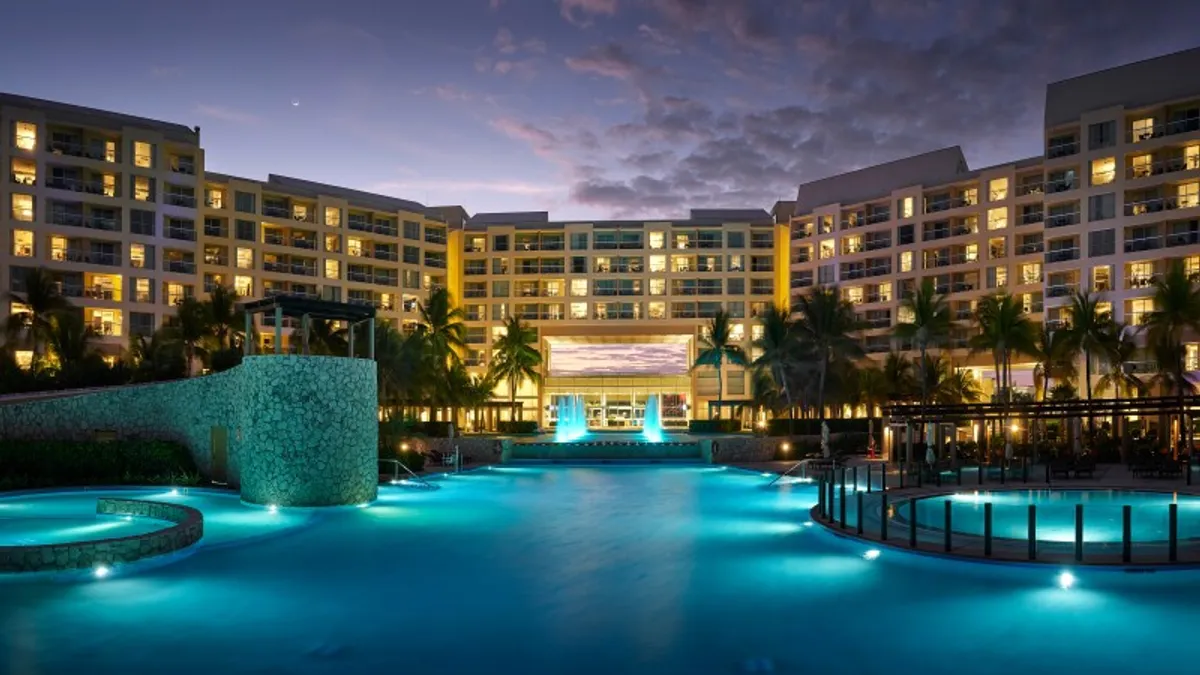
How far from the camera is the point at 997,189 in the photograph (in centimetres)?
7131

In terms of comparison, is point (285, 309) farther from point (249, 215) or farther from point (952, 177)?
point (952, 177)

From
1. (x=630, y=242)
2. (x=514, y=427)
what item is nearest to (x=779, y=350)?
(x=514, y=427)

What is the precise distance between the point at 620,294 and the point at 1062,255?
41.1m

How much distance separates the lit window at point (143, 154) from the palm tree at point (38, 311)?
14.3 metres

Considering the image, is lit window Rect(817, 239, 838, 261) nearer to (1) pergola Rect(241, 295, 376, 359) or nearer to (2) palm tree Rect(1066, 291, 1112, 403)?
(2) palm tree Rect(1066, 291, 1112, 403)

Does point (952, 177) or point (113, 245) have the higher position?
point (952, 177)

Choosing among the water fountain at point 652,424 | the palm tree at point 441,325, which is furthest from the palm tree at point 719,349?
the palm tree at point 441,325

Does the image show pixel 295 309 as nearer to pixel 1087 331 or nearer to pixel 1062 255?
pixel 1087 331

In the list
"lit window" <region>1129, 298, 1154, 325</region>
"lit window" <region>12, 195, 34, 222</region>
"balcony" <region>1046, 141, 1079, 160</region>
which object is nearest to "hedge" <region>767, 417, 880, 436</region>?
"lit window" <region>1129, 298, 1154, 325</region>

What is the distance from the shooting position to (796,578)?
51.4 feet

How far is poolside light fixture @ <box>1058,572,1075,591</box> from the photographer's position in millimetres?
14614

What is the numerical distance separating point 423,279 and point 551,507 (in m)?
65.1

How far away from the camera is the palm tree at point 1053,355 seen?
4847 centimetres

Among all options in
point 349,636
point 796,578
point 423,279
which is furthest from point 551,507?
point 423,279
